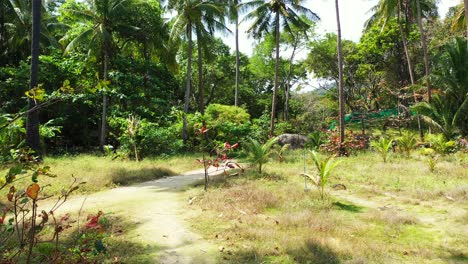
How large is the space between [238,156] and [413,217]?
12.8 metres

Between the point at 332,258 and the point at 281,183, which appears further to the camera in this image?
the point at 281,183

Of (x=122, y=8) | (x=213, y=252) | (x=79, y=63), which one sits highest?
(x=122, y=8)

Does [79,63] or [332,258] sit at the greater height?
[79,63]

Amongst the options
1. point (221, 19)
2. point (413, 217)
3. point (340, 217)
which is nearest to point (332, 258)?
point (340, 217)

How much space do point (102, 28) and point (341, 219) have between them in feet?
50.9

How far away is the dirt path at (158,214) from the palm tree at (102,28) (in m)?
10.0

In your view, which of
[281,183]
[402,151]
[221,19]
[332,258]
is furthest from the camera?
[221,19]

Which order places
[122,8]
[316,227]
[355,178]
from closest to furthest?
[316,227]
[355,178]
[122,8]

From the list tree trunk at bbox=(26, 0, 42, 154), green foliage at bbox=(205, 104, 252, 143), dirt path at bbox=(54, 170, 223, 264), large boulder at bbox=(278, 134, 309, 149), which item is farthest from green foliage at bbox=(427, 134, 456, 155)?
tree trunk at bbox=(26, 0, 42, 154)

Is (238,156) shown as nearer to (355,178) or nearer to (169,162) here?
(169,162)

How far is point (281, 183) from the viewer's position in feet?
31.2

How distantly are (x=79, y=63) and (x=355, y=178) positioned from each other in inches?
610

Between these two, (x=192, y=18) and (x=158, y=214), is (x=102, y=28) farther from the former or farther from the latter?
(x=158, y=214)

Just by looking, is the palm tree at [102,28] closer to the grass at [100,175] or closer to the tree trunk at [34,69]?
the tree trunk at [34,69]
